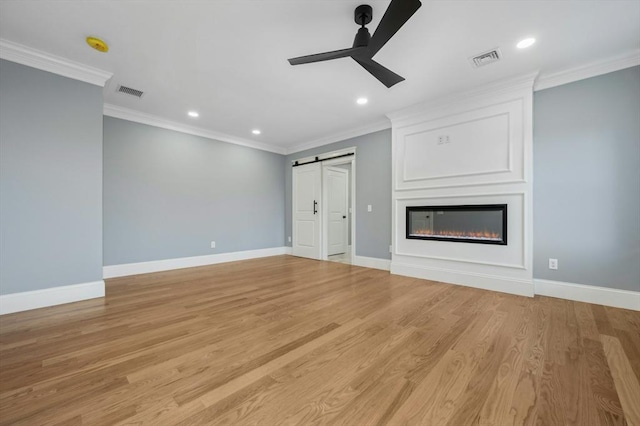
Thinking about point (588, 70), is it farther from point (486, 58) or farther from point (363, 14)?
point (363, 14)

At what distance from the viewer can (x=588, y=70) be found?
2.70 metres

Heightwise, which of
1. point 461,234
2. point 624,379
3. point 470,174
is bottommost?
point 624,379

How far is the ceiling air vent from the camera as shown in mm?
2505

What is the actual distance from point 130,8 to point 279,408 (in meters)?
3.00

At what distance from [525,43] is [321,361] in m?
3.33

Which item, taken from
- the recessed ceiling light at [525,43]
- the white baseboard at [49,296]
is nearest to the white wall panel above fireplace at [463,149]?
the recessed ceiling light at [525,43]

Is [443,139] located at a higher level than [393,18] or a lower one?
lower

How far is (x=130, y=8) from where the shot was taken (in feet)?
6.45

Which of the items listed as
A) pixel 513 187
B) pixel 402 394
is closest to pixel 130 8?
pixel 402 394

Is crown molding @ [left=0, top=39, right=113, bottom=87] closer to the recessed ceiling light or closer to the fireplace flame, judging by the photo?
the recessed ceiling light

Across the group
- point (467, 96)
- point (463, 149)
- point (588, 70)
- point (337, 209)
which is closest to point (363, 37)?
point (467, 96)

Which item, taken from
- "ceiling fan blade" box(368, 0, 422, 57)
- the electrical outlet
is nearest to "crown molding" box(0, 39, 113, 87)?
"ceiling fan blade" box(368, 0, 422, 57)

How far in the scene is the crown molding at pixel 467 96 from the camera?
9.67ft

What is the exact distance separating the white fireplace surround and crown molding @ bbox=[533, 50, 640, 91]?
17 cm
